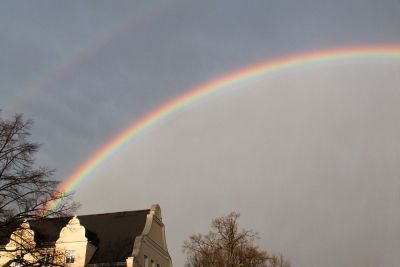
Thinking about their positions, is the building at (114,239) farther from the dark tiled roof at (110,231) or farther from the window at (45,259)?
the window at (45,259)

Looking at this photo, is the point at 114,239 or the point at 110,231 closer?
the point at 114,239

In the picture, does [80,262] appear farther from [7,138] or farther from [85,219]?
[7,138]

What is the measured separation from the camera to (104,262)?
50.2 metres

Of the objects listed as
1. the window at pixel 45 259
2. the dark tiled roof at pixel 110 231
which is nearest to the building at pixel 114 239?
the dark tiled roof at pixel 110 231

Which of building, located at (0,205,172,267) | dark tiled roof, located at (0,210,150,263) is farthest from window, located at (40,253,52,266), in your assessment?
dark tiled roof, located at (0,210,150,263)

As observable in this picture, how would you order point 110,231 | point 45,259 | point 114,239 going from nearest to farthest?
1. point 45,259
2. point 114,239
3. point 110,231

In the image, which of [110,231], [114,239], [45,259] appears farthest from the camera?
[110,231]

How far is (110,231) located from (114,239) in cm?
180

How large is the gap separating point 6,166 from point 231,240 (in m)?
30.0

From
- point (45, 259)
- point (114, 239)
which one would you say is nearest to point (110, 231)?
point (114, 239)

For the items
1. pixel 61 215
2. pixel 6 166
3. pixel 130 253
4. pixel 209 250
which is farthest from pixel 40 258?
pixel 209 250

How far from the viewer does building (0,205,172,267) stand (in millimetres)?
50438

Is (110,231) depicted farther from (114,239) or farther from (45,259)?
(45,259)

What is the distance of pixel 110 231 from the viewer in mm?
55062
